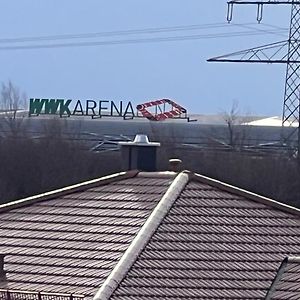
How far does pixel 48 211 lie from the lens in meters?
15.3

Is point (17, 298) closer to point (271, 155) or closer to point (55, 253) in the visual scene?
point (55, 253)

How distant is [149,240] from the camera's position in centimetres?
1364

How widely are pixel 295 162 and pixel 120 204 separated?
27.9 m

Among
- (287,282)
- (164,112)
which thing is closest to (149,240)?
(287,282)

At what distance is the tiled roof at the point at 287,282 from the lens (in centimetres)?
1266

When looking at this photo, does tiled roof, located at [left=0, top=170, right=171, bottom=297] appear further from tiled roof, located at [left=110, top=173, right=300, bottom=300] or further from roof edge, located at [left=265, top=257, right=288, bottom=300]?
roof edge, located at [left=265, top=257, right=288, bottom=300]

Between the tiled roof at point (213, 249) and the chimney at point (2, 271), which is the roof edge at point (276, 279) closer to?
the tiled roof at point (213, 249)

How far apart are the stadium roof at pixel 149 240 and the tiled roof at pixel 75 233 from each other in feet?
0.05

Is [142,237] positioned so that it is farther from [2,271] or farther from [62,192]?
[62,192]

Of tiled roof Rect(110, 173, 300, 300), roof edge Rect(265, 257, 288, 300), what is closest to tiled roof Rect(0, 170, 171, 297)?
tiled roof Rect(110, 173, 300, 300)

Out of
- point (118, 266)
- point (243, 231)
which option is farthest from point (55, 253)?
point (243, 231)

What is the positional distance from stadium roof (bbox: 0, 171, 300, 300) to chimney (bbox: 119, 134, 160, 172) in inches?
24.9

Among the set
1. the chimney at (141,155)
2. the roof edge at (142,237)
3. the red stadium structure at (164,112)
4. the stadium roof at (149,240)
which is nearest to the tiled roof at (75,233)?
the stadium roof at (149,240)

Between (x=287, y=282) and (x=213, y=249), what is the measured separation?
3.76ft
